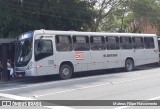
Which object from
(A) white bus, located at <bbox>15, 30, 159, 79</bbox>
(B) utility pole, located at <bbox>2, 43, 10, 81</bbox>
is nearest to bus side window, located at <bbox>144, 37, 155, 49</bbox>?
(A) white bus, located at <bbox>15, 30, 159, 79</bbox>

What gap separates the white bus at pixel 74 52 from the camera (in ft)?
57.9

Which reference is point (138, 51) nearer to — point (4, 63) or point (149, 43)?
point (149, 43)

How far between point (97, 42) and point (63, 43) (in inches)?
115

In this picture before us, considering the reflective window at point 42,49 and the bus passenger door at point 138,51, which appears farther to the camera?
the bus passenger door at point 138,51

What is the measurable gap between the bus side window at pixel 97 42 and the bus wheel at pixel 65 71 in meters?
2.35

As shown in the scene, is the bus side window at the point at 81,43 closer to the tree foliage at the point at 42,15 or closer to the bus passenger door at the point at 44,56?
the bus passenger door at the point at 44,56

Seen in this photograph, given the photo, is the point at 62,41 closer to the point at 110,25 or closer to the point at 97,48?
the point at 97,48

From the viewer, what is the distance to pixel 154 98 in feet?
33.6

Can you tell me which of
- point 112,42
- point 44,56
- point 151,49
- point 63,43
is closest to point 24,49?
point 44,56

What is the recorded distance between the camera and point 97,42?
20750mm

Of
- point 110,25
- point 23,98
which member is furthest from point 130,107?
point 110,25

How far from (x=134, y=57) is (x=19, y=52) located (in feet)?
29.5

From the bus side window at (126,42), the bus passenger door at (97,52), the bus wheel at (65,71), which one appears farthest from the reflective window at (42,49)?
the bus side window at (126,42)

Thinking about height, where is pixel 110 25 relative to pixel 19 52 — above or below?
above
